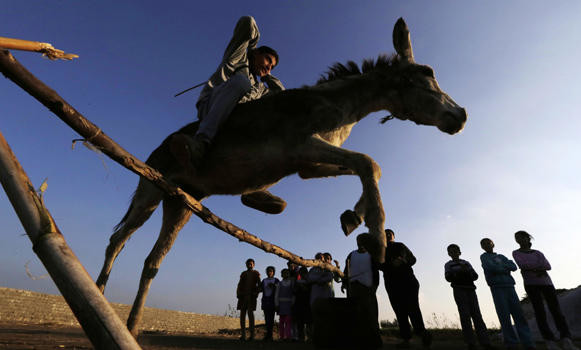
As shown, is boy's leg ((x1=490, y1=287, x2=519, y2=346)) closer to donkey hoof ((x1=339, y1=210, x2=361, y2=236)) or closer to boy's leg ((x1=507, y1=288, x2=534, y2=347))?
boy's leg ((x1=507, y1=288, x2=534, y2=347))

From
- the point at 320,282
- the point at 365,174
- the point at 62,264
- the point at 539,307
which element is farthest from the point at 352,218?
the point at 320,282

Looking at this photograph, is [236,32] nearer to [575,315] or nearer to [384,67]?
[384,67]

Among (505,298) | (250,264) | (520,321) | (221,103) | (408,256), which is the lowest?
(520,321)

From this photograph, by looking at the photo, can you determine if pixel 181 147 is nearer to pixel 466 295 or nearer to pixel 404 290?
pixel 404 290

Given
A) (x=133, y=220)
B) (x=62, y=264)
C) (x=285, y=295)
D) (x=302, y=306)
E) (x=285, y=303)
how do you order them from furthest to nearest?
1. (x=285, y=295)
2. (x=285, y=303)
3. (x=302, y=306)
4. (x=133, y=220)
5. (x=62, y=264)

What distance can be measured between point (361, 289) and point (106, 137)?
20.0 feet

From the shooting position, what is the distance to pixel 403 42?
334cm

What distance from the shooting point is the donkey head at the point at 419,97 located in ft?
9.00

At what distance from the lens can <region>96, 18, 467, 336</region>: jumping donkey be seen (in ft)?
7.94

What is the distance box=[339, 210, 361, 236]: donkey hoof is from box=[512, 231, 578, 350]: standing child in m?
5.49

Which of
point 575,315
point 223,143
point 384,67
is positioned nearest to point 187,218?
point 223,143

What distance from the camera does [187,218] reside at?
3750 millimetres

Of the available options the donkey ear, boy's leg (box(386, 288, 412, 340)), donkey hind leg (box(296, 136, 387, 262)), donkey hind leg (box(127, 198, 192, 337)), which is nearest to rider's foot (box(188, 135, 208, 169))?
donkey hind leg (box(296, 136, 387, 262))

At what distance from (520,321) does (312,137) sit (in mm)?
5820
